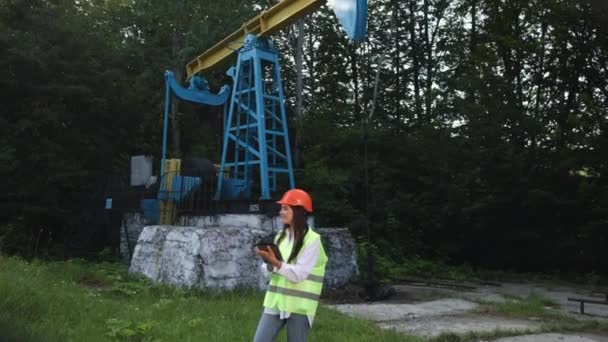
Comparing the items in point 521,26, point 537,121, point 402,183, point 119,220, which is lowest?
point 119,220

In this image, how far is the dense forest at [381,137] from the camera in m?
15.5

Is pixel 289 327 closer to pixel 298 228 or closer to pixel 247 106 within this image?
pixel 298 228

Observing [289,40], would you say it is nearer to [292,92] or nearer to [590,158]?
[292,92]

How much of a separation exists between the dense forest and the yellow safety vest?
447 inches

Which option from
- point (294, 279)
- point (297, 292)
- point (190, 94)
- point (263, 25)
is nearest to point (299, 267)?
point (294, 279)

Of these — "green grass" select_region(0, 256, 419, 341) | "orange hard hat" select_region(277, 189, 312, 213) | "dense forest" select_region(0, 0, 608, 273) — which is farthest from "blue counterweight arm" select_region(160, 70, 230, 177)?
"orange hard hat" select_region(277, 189, 312, 213)

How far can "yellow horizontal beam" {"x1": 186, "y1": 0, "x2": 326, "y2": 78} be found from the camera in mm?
11872

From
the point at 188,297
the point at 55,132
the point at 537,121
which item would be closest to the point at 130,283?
the point at 188,297

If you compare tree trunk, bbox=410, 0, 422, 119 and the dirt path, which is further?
tree trunk, bbox=410, 0, 422, 119

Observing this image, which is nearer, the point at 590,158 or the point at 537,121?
the point at 590,158

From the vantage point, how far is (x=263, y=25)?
12.6 meters

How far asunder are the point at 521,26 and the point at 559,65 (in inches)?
95.2

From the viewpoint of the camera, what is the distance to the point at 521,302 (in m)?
9.45

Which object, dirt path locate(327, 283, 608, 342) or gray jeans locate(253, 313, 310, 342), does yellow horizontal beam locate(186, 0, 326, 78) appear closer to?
dirt path locate(327, 283, 608, 342)
